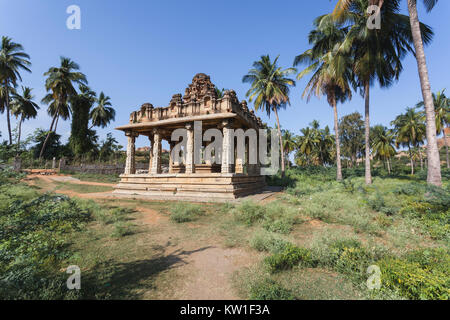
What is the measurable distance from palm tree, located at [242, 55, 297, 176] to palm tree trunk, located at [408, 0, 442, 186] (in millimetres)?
12124

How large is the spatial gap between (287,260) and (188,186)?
28.0 feet

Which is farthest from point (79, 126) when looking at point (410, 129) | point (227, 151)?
point (410, 129)

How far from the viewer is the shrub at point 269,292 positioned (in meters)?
2.40

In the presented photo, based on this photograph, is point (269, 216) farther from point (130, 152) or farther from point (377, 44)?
point (377, 44)

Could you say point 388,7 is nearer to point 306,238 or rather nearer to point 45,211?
point 306,238

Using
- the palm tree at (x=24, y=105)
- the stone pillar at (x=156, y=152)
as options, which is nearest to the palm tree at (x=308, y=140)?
the stone pillar at (x=156, y=152)

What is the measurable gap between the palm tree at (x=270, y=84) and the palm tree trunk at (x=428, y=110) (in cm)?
1212

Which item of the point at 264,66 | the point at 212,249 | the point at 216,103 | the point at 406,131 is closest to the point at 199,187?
the point at 216,103

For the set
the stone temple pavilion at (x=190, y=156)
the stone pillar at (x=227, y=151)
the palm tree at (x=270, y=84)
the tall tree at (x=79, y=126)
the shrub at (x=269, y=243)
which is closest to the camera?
the shrub at (x=269, y=243)

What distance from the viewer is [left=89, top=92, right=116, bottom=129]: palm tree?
3953 cm

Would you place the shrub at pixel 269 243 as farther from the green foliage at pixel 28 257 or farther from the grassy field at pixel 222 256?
the green foliage at pixel 28 257

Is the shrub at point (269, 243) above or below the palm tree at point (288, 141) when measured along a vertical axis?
below

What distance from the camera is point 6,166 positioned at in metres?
3.11
